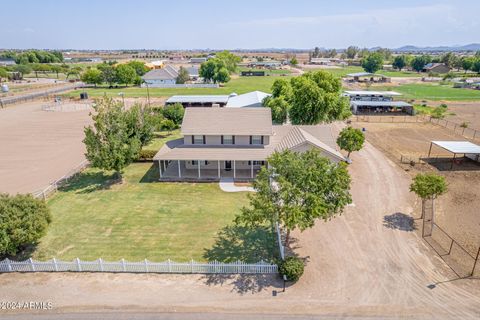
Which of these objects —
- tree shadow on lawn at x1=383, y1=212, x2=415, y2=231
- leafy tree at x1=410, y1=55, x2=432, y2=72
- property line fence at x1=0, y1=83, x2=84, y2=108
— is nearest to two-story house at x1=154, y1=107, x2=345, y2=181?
tree shadow on lawn at x1=383, y1=212, x2=415, y2=231

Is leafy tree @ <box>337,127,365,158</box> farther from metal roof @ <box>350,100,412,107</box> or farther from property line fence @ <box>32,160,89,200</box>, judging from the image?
metal roof @ <box>350,100,412,107</box>

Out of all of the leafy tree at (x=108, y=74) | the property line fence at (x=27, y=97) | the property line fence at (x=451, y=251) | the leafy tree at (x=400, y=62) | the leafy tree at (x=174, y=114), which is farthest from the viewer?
the leafy tree at (x=400, y=62)

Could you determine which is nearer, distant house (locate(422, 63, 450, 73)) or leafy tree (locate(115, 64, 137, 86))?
leafy tree (locate(115, 64, 137, 86))

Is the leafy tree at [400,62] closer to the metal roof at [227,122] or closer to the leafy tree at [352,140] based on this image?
the leafy tree at [352,140]

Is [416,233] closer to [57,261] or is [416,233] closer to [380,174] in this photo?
[380,174]

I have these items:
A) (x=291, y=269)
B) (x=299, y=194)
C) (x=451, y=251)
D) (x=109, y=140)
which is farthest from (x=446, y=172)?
(x=109, y=140)

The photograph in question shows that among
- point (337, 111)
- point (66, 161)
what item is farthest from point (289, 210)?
point (66, 161)

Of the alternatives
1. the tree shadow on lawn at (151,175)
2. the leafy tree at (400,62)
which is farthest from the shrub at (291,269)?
the leafy tree at (400,62)
